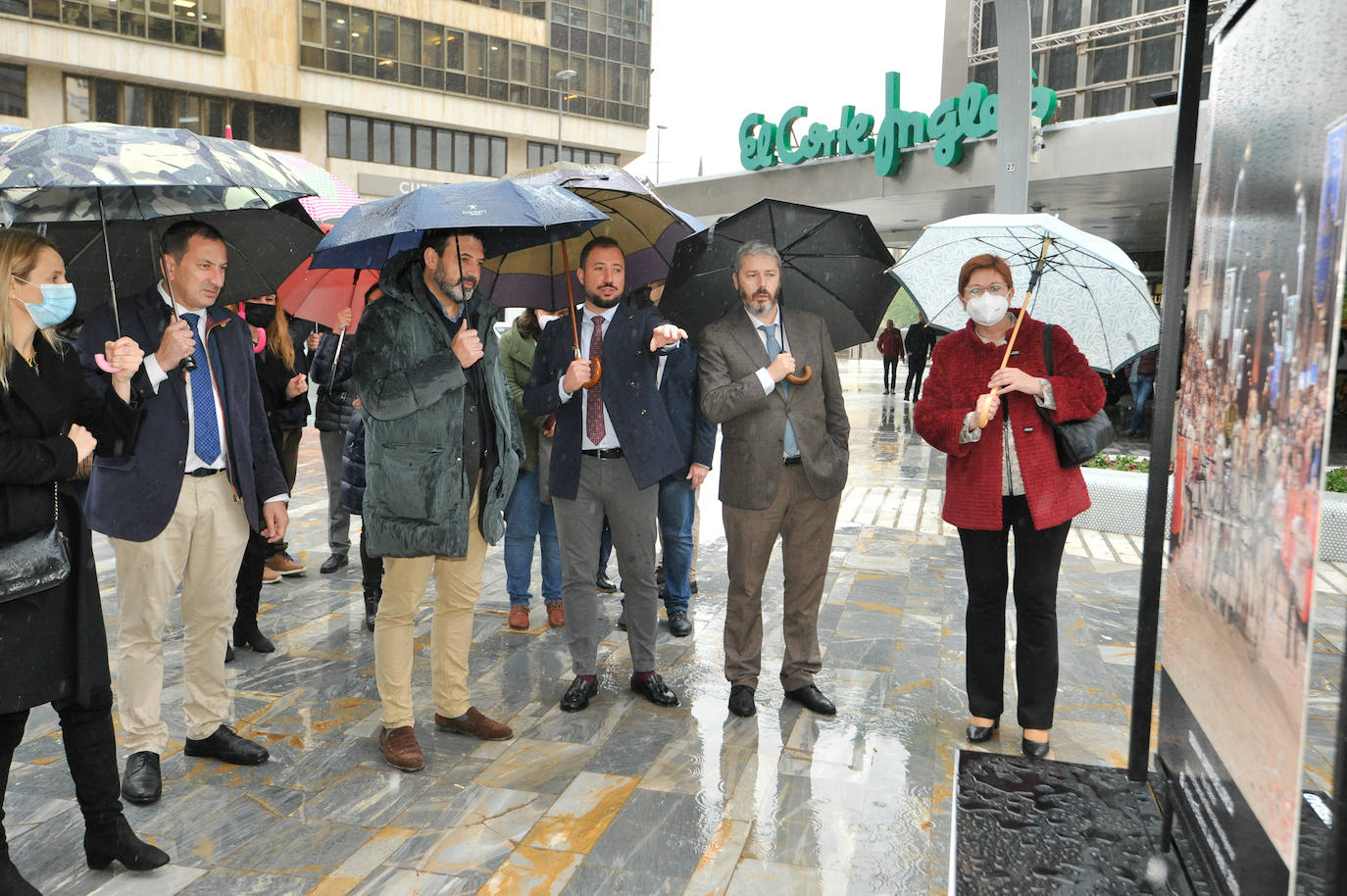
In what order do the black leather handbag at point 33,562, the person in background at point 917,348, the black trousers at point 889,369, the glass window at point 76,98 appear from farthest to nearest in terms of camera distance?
the glass window at point 76,98
the black trousers at point 889,369
the person in background at point 917,348
the black leather handbag at point 33,562

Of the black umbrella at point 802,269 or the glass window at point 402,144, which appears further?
the glass window at point 402,144

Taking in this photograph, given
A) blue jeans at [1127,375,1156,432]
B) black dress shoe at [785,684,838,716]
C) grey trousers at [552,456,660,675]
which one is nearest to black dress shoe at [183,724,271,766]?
grey trousers at [552,456,660,675]

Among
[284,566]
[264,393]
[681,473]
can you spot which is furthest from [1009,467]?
[284,566]

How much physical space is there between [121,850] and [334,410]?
3844mm

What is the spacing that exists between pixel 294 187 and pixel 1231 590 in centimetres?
320

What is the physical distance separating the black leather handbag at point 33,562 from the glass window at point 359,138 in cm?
3926

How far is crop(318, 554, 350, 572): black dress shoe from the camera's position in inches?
281

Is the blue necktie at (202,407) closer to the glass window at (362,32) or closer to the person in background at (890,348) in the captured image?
the person in background at (890,348)

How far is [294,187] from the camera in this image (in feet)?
12.1

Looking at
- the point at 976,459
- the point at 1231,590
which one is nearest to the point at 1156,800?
the point at 1231,590

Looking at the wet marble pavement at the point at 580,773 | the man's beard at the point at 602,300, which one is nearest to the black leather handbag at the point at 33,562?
the wet marble pavement at the point at 580,773

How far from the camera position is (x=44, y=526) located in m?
3.00

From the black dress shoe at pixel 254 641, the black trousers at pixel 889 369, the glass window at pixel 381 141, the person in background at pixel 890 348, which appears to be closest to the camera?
the black dress shoe at pixel 254 641

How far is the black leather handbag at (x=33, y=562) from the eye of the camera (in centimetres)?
287
